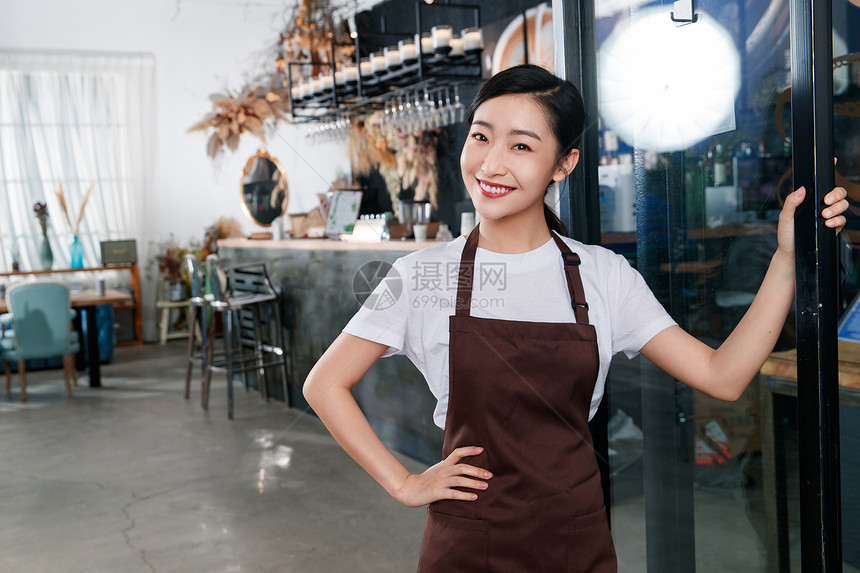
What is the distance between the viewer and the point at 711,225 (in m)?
1.62

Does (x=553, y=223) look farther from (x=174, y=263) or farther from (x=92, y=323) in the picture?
(x=174, y=263)

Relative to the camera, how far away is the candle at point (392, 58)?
506 centimetres

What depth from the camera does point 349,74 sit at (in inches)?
217

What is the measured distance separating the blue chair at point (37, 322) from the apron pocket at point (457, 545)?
5140 millimetres

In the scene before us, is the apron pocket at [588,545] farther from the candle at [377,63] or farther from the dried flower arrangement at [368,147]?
the dried flower arrangement at [368,147]

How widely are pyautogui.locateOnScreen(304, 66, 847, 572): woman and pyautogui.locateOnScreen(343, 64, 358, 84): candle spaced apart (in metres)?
4.41

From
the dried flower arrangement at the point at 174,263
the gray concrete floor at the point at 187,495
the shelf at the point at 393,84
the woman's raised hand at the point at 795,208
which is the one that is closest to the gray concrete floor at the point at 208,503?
the gray concrete floor at the point at 187,495

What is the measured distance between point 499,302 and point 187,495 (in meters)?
2.89

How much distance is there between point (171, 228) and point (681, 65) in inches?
294

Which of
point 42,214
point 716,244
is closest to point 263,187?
point 42,214

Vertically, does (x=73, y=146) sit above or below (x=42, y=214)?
above

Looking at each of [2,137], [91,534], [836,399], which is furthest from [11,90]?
[836,399]

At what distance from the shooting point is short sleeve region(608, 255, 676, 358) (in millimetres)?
1231

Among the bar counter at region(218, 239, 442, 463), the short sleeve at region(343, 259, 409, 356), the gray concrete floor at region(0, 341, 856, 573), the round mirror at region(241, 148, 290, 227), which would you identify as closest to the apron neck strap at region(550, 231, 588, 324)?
the short sleeve at region(343, 259, 409, 356)
